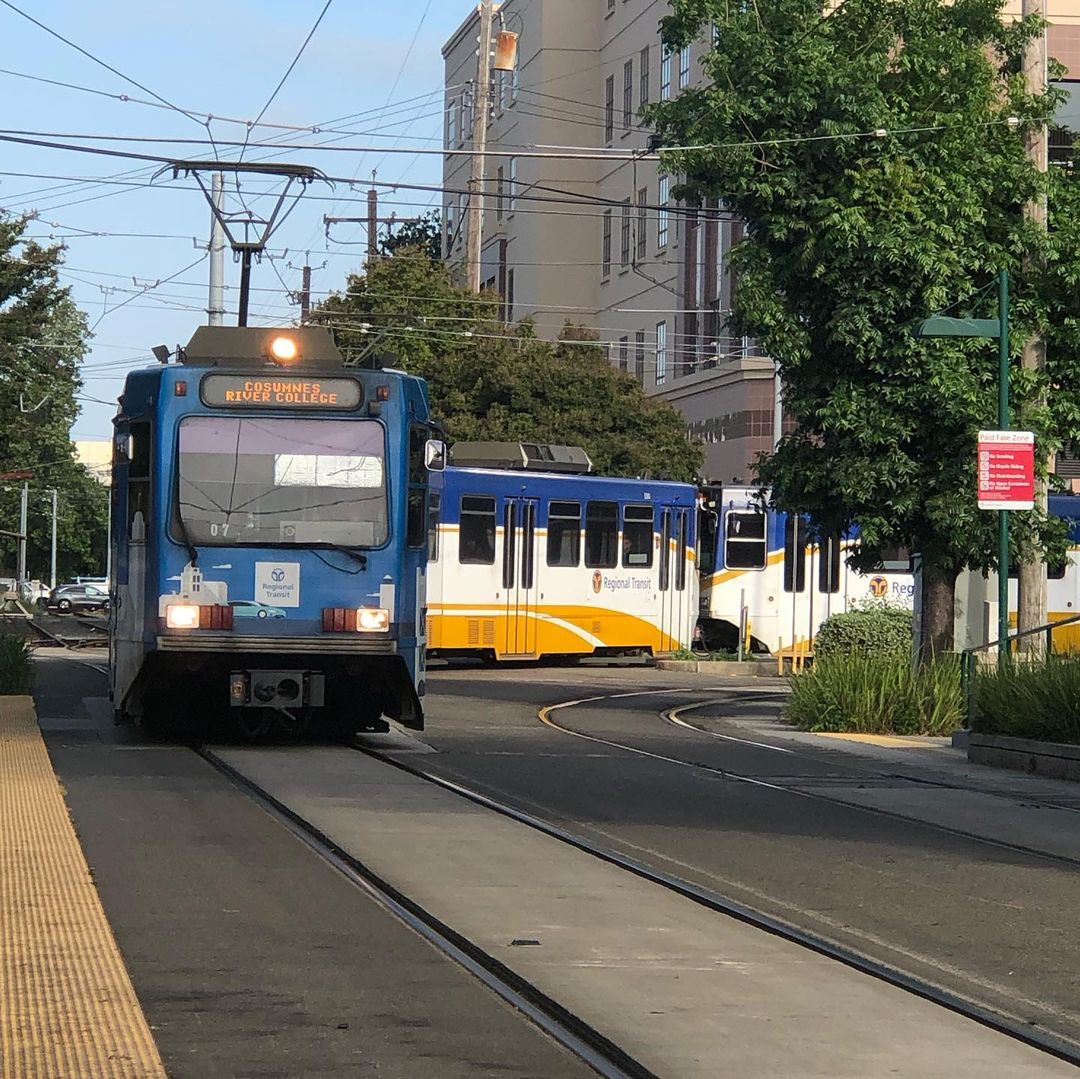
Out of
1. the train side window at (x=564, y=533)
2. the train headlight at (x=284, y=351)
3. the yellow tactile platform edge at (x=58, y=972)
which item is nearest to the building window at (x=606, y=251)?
the train side window at (x=564, y=533)

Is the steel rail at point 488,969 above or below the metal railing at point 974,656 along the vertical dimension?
below

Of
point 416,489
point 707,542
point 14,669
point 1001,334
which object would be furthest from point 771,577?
point 416,489

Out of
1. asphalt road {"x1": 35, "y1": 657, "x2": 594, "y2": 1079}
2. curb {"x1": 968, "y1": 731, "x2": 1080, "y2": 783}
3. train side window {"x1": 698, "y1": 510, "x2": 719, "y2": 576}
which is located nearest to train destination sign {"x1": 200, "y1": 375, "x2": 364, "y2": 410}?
asphalt road {"x1": 35, "y1": 657, "x2": 594, "y2": 1079}

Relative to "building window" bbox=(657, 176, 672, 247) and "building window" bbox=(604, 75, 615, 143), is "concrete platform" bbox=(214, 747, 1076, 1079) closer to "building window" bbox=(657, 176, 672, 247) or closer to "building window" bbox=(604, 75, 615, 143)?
"building window" bbox=(657, 176, 672, 247)

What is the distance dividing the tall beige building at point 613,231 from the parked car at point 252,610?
123 feet

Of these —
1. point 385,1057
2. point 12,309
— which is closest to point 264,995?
point 385,1057

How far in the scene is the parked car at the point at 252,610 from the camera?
16.8m

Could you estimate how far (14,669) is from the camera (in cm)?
2358

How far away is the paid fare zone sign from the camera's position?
20.4m

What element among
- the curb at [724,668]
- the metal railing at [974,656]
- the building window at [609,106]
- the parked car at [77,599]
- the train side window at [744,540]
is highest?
the building window at [609,106]

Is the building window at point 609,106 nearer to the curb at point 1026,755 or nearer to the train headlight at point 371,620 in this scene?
the curb at point 1026,755

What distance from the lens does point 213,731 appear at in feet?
63.6

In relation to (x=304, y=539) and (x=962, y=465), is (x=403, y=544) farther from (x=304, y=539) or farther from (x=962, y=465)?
(x=962, y=465)

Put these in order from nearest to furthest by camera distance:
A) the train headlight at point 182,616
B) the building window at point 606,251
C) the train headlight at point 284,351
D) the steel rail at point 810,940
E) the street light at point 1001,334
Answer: the steel rail at point 810,940
the train headlight at point 182,616
the train headlight at point 284,351
the street light at point 1001,334
the building window at point 606,251
